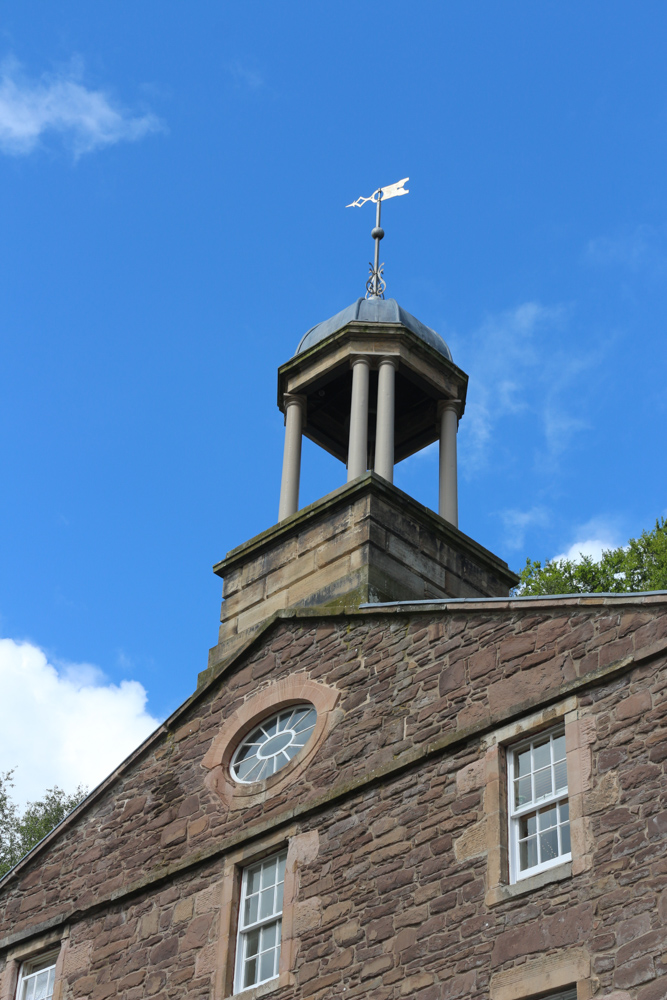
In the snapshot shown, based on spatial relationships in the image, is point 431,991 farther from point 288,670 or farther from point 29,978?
point 29,978

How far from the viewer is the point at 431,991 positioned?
1315 cm

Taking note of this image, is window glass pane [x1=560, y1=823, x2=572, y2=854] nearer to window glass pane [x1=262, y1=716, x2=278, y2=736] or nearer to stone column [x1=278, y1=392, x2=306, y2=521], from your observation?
window glass pane [x1=262, y1=716, x2=278, y2=736]

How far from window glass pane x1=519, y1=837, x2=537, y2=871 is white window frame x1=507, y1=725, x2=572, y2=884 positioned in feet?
0.11

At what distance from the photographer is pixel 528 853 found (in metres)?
13.4

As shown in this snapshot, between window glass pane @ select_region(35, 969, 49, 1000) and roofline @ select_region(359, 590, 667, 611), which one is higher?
roofline @ select_region(359, 590, 667, 611)

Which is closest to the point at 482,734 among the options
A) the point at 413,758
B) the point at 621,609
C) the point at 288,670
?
the point at 413,758

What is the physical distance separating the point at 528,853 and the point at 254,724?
15.7 feet

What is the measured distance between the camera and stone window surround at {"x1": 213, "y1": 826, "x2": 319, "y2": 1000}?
1464cm

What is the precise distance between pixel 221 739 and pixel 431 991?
5039 mm

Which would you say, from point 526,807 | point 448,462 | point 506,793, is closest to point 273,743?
point 506,793

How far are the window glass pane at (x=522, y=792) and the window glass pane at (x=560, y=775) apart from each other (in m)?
0.31

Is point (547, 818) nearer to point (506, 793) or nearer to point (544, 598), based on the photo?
point (506, 793)

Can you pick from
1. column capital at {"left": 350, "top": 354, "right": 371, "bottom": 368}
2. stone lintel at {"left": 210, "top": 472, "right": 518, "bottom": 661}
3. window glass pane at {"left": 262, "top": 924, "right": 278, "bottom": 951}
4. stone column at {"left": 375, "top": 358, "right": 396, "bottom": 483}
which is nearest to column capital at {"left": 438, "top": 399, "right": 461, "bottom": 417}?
stone column at {"left": 375, "top": 358, "right": 396, "bottom": 483}

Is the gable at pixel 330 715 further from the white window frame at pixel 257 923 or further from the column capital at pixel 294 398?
the column capital at pixel 294 398
